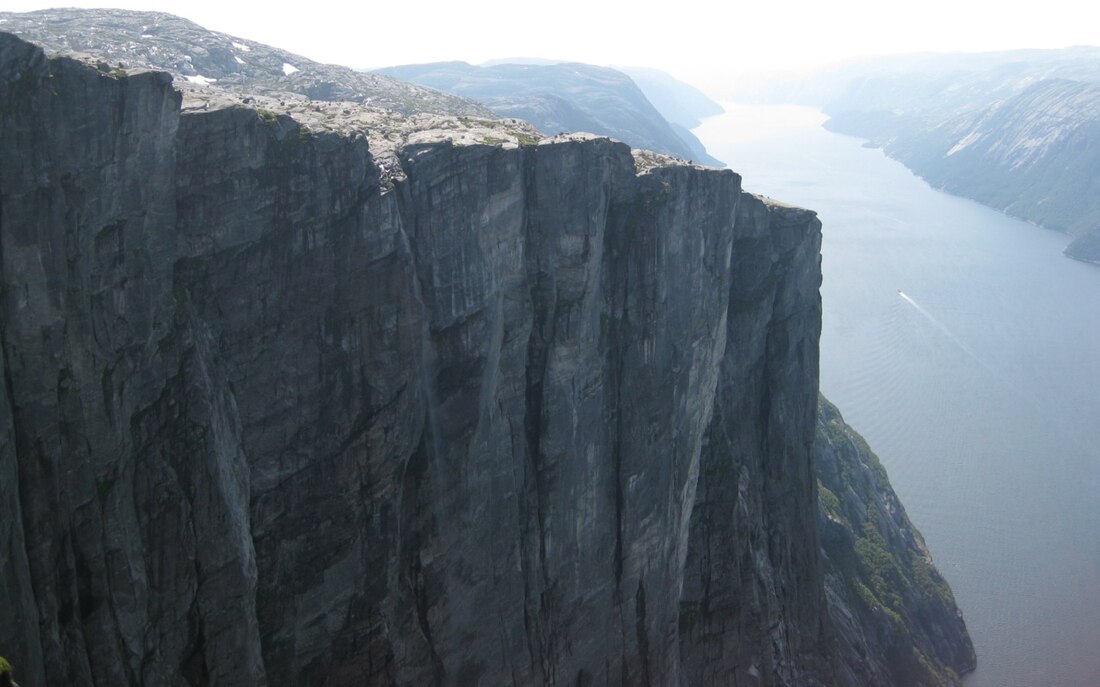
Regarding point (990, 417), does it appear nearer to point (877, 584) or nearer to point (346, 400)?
point (877, 584)

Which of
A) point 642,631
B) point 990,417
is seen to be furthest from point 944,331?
point 642,631

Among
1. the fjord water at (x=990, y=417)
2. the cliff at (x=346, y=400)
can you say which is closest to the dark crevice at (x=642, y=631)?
the cliff at (x=346, y=400)

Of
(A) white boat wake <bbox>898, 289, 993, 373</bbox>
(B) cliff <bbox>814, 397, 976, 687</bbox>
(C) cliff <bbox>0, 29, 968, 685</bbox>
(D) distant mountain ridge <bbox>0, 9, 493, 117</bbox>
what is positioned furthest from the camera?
(A) white boat wake <bbox>898, 289, 993, 373</bbox>

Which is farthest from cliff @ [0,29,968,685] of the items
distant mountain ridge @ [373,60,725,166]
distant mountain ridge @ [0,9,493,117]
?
Answer: distant mountain ridge @ [373,60,725,166]

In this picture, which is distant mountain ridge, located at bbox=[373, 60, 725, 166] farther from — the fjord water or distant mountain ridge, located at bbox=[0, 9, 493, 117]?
distant mountain ridge, located at bbox=[0, 9, 493, 117]

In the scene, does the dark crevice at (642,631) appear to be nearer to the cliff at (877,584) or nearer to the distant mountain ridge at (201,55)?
the cliff at (877,584)

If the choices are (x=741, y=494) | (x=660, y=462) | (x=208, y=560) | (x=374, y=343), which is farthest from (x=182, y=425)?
(x=741, y=494)

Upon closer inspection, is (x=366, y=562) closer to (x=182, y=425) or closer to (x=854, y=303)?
(x=182, y=425)
